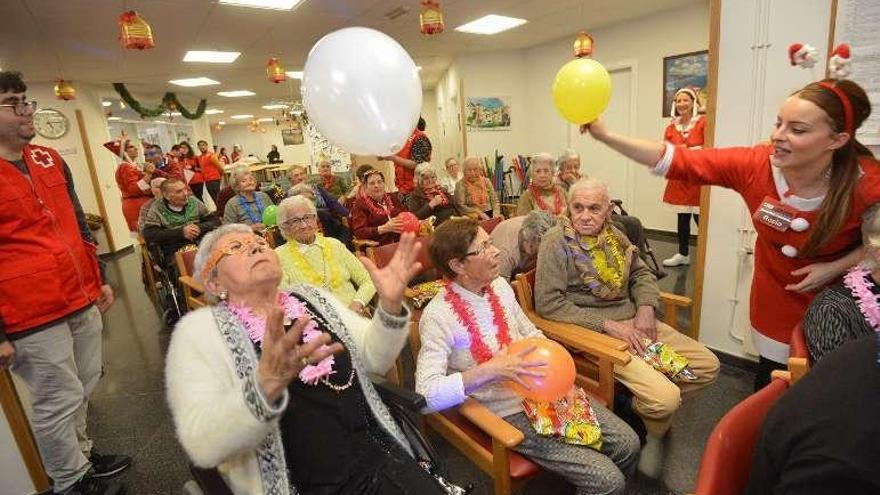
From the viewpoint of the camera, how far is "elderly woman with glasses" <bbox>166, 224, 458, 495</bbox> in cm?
97

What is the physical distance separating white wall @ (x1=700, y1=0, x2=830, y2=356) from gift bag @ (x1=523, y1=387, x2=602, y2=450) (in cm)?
157

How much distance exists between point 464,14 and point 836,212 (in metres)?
5.20

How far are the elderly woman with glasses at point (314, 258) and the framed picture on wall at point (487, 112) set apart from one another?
585cm

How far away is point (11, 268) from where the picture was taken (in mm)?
1614

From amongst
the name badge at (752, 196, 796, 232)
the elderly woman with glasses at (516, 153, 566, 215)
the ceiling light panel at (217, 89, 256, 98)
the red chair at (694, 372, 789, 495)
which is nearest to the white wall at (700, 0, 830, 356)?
the name badge at (752, 196, 796, 232)

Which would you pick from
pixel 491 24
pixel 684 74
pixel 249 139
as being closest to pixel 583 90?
pixel 684 74

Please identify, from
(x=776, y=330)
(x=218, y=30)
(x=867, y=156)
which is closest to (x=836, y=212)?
(x=867, y=156)

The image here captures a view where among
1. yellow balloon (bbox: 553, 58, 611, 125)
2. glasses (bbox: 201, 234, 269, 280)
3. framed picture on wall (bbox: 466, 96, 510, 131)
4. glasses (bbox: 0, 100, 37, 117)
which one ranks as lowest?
glasses (bbox: 201, 234, 269, 280)

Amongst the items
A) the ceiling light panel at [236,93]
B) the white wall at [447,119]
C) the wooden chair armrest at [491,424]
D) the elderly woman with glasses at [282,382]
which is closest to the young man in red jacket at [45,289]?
the elderly woman with glasses at [282,382]

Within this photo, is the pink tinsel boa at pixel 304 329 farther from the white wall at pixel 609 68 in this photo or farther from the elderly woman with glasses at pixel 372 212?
the white wall at pixel 609 68

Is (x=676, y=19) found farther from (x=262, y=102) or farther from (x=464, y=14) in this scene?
(x=262, y=102)

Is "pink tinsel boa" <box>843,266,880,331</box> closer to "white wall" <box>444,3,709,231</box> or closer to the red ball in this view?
the red ball

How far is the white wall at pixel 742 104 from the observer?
6.89 feet

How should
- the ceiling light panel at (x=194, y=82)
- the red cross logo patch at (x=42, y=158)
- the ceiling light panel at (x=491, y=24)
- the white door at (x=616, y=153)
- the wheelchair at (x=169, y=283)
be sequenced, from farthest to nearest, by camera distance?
the ceiling light panel at (x=194, y=82)
the white door at (x=616, y=153)
the ceiling light panel at (x=491, y=24)
the wheelchair at (x=169, y=283)
the red cross logo patch at (x=42, y=158)
